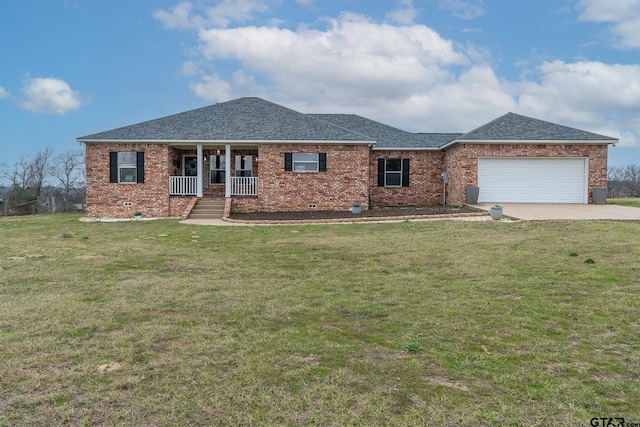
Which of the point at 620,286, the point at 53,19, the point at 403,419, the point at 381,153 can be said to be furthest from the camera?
the point at 381,153

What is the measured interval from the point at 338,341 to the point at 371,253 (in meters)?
5.04

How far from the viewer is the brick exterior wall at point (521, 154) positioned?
1827 cm

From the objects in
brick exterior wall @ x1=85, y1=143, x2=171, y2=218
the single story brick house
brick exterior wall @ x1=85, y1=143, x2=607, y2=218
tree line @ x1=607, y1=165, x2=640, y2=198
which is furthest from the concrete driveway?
tree line @ x1=607, y1=165, x2=640, y2=198

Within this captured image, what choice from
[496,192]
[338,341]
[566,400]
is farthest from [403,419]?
[496,192]

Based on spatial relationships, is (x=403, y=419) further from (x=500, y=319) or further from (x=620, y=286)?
(x=620, y=286)

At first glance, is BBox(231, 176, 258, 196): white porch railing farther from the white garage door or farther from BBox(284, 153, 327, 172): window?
the white garage door

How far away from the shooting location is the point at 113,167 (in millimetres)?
18891

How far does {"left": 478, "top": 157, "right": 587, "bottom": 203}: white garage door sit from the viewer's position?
18453mm

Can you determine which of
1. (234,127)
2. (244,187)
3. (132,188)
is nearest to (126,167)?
(132,188)

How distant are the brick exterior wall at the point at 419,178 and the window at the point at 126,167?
11.0 metres

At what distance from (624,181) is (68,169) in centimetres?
4549

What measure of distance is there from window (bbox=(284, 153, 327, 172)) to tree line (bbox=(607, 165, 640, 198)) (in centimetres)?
2394

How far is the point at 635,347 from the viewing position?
371cm

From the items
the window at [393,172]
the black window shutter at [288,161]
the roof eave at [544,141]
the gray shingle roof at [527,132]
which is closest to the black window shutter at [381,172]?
the window at [393,172]
